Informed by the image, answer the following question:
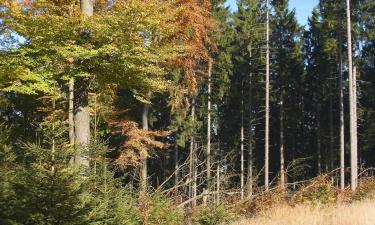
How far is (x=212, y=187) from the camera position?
10.1m

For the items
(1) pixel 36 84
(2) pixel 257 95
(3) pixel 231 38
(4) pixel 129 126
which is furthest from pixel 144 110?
(2) pixel 257 95

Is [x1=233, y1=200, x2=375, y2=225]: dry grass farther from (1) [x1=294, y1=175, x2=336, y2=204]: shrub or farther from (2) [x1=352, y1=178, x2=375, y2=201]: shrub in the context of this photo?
(2) [x1=352, y1=178, x2=375, y2=201]: shrub

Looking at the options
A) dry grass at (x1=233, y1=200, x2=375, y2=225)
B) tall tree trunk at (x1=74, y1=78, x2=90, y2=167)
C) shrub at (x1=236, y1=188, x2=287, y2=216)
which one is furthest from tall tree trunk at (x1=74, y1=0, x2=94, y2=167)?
dry grass at (x1=233, y1=200, x2=375, y2=225)

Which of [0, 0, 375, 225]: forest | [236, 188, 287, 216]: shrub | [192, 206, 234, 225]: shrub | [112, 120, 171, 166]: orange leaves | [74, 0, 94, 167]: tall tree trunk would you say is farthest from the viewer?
[112, 120, 171, 166]: orange leaves

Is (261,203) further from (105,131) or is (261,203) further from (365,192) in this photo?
(105,131)

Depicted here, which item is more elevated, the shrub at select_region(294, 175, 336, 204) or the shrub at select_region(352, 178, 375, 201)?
the shrub at select_region(294, 175, 336, 204)

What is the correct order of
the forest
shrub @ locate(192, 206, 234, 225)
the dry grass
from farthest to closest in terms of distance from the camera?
1. shrub @ locate(192, 206, 234, 225)
2. the dry grass
3. the forest

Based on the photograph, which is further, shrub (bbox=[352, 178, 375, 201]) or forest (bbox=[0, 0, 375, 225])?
shrub (bbox=[352, 178, 375, 201])

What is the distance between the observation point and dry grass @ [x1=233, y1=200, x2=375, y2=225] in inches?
336

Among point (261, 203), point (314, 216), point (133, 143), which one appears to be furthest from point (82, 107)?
point (133, 143)

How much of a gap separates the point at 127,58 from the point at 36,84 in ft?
8.40

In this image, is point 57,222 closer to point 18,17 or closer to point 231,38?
point 18,17

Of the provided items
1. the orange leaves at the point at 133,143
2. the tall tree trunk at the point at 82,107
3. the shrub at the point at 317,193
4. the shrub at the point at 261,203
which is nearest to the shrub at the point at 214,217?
the shrub at the point at 261,203

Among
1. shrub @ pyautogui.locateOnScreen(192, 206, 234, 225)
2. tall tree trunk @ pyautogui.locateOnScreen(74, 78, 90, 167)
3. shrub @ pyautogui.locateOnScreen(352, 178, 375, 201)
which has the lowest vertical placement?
shrub @ pyautogui.locateOnScreen(352, 178, 375, 201)
